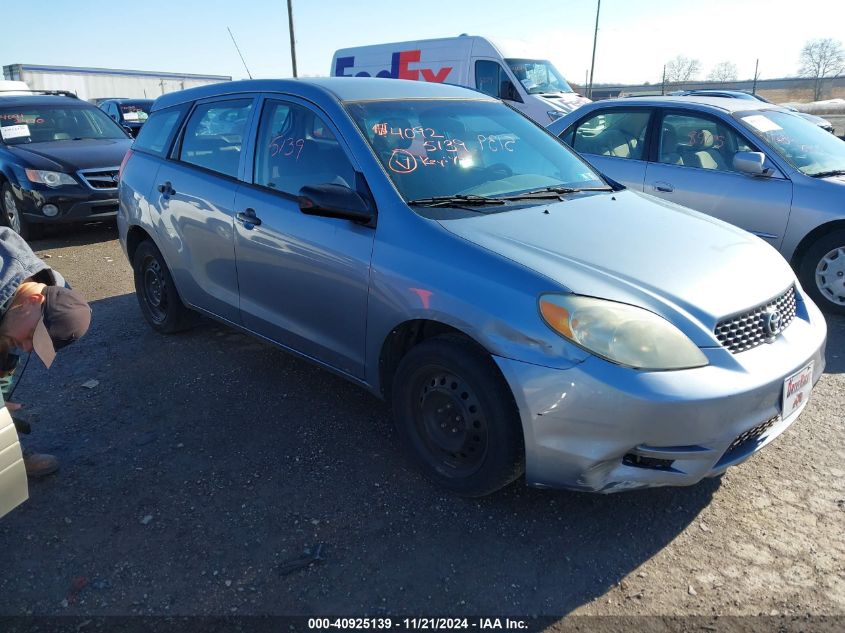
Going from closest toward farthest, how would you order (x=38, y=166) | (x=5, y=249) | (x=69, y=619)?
1. (x=69, y=619)
2. (x=5, y=249)
3. (x=38, y=166)

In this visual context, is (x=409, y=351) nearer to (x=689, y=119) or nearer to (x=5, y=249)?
(x=5, y=249)

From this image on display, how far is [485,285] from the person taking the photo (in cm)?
262

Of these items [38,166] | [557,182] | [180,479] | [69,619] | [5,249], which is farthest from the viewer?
[38,166]

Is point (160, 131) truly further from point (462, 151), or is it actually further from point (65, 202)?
point (65, 202)

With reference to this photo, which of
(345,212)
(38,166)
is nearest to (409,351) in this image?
(345,212)

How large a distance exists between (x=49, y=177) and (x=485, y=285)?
281 inches

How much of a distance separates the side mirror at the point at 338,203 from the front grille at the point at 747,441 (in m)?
1.79

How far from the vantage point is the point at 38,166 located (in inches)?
309

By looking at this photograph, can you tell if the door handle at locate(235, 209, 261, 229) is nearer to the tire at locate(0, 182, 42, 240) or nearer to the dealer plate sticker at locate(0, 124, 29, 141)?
the tire at locate(0, 182, 42, 240)

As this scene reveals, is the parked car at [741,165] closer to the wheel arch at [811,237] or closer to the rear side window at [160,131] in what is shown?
the wheel arch at [811,237]

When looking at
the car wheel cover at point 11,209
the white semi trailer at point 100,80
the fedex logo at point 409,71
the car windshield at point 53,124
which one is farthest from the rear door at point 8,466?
the white semi trailer at point 100,80

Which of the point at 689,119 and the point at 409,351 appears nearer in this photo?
the point at 409,351

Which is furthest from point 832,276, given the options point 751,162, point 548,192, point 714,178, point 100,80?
point 100,80

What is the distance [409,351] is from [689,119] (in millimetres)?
4242
